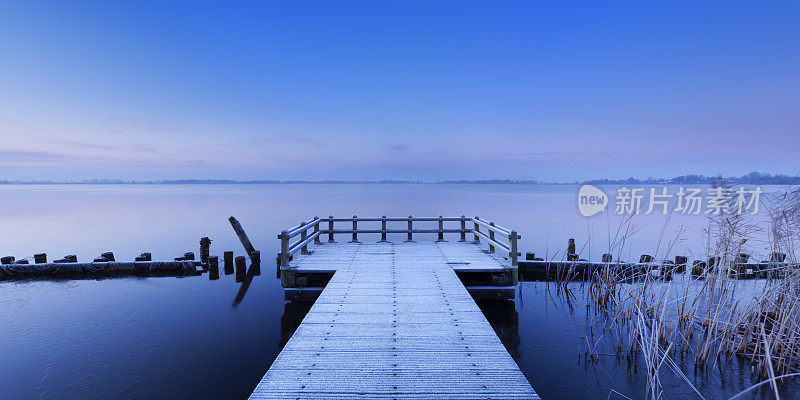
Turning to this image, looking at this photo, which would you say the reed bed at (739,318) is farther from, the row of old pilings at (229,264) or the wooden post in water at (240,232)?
the wooden post in water at (240,232)

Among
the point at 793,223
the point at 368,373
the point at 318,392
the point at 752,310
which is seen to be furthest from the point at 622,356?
the point at 318,392

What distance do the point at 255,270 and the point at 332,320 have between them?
832 cm

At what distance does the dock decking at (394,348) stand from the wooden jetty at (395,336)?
0.01 meters

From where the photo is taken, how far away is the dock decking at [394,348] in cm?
417

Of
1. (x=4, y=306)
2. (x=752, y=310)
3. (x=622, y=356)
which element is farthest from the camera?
(x=4, y=306)

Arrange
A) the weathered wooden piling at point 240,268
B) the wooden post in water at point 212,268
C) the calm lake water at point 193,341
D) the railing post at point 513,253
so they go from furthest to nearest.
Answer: the wooden post in water at point 212,268 < the weathered wooden piling at point 240,268 < the railing post at point 513,253 < the calm lake water at point 193,341

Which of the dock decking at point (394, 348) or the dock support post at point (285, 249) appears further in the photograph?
the dock support post at point (285, 249)

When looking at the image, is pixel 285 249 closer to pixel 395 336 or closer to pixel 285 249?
pixel 285 249

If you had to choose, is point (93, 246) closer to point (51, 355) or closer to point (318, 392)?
point (51, 355)

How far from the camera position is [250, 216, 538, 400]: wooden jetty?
166 inches

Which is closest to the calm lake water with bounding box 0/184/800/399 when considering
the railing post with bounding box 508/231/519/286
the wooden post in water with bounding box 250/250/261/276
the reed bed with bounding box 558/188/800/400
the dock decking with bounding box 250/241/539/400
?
the reed bed with bounding box 558/188/800/400

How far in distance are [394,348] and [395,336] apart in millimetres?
380

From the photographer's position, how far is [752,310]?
652 cm

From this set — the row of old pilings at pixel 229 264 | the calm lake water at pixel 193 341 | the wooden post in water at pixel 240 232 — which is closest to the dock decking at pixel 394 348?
the calm lake water at pixel 193 341
